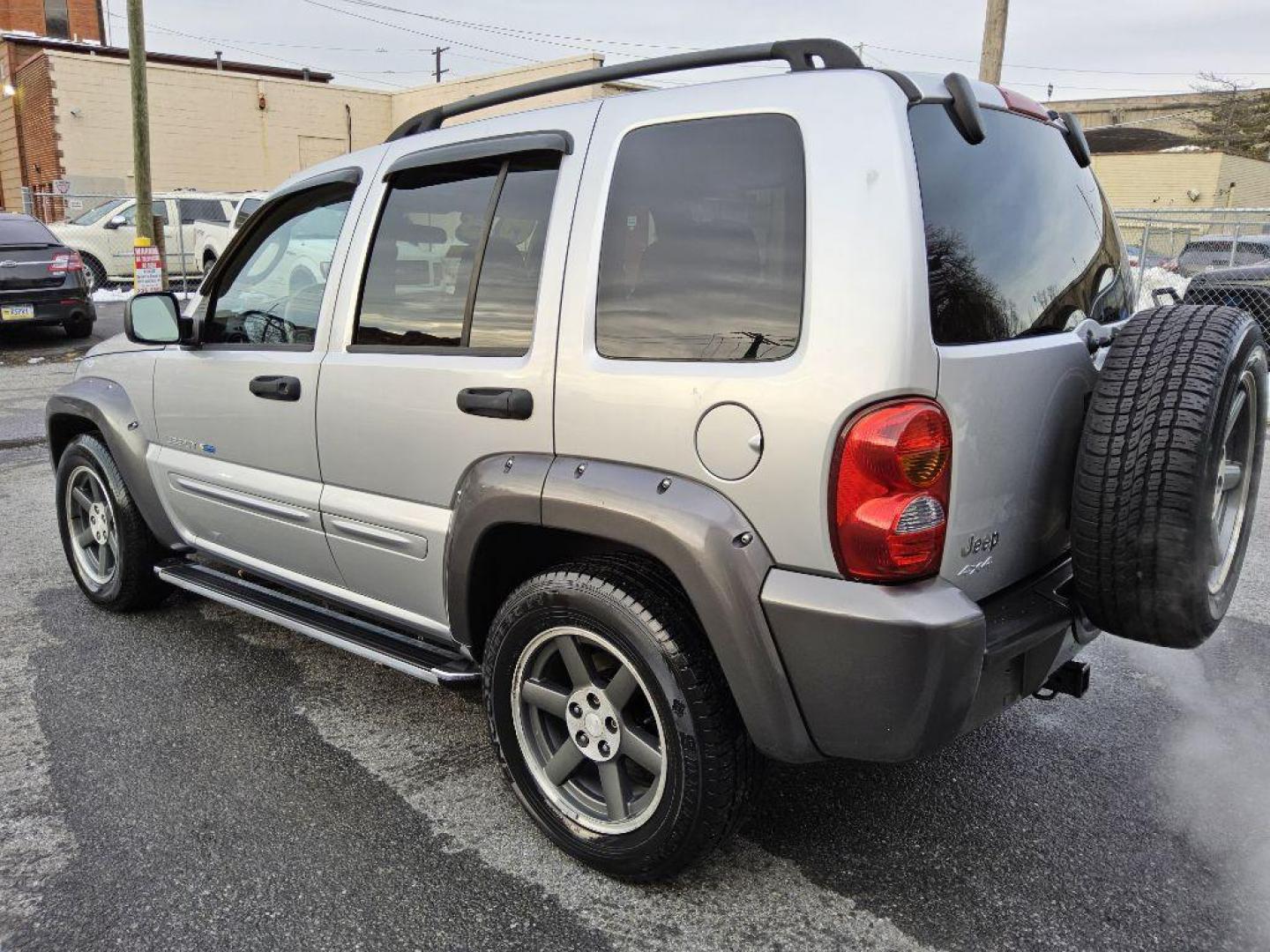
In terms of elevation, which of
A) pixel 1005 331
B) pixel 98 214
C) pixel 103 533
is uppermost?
pixel 98 214

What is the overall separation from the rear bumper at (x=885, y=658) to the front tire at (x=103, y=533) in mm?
3137

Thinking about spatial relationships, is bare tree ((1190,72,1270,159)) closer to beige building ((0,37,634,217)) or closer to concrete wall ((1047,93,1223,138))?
concrete wall ((1047,93,1223,138))

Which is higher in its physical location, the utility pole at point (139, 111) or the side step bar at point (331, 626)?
the utility pole at point (139, 111)

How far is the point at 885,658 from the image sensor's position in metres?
2.02

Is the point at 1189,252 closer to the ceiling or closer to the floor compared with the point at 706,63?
closer to the floor

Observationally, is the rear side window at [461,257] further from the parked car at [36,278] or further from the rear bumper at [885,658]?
the parked car at [36,278]

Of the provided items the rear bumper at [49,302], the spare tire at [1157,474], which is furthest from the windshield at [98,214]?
the spare tire at [1157,474]

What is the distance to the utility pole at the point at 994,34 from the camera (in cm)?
1262

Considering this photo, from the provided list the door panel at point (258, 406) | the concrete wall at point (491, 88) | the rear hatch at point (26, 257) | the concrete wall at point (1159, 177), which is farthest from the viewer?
the concrete wall at point (1159, 177)

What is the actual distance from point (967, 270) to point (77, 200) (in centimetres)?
2865

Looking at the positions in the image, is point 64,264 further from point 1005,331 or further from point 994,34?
point 1005,331

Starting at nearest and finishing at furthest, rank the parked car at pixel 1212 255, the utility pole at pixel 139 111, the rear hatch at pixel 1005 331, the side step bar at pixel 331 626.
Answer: the rear hatch at pixel 1005 331, the side step bar at pixel 331 626, the parked car at pixel 1212 255, the utility pole at pixel 139 111

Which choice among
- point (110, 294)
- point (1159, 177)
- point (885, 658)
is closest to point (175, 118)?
point (110, 294)

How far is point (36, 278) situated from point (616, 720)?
43.7ft
